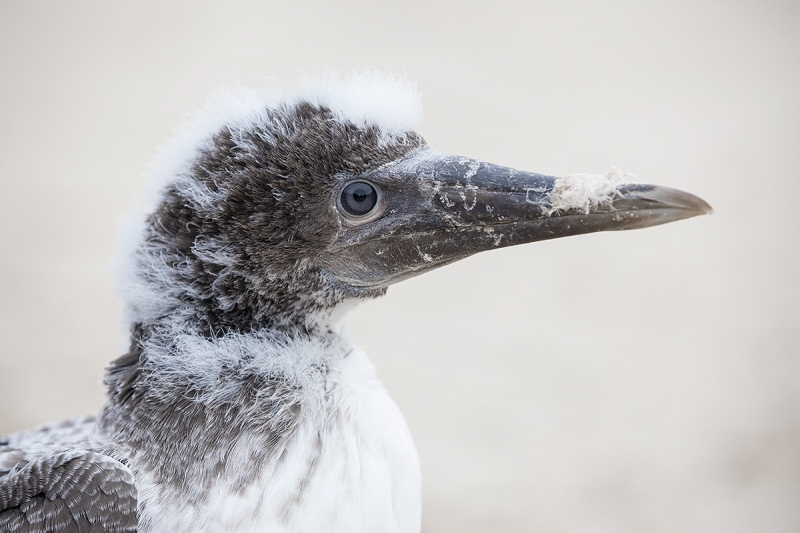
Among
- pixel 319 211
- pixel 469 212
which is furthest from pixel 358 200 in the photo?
pixel 469 212

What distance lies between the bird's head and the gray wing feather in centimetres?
59

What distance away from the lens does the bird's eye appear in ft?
8.81

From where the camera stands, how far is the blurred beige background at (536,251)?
6.03 meters

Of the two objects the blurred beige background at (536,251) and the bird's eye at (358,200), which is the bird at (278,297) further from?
the blurred beige background at (536,251)

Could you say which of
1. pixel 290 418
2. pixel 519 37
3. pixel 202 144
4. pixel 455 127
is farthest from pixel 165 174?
pixel 519 37

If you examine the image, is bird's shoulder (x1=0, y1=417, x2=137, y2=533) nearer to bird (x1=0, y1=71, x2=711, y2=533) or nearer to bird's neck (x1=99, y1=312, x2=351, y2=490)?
bird (x1=0, y1=71, x2=711, y2=533)

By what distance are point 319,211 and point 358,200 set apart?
0.51 feet

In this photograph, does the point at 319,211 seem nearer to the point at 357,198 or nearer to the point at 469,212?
the point at 357,198

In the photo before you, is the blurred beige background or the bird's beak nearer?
the bird's beak

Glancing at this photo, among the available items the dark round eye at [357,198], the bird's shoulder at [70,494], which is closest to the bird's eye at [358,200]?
the dark round eye at [357,198]

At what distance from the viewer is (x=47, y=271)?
8.29 m

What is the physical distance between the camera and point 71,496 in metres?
2.33

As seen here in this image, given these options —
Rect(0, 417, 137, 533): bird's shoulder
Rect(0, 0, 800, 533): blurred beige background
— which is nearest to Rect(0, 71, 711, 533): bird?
Rect(0, 417, 137, 533): bird's shoulder

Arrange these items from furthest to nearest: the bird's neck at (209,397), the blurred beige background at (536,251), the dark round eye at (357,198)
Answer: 1. the blurred beige background at (536,251)
2. the dark round eye at (357,198)
3. the bird's neck at (209,397)
